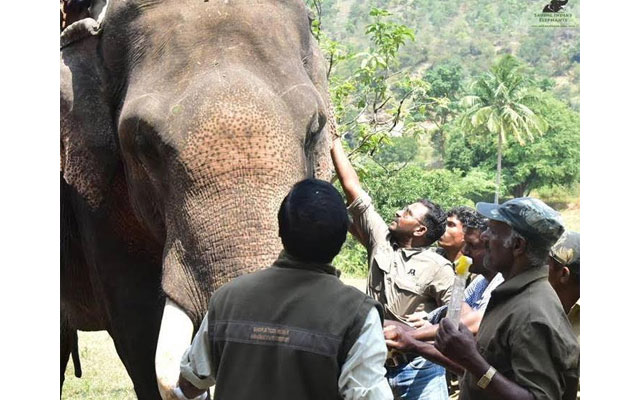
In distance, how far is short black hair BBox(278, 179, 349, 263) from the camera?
→ 9.21 ft

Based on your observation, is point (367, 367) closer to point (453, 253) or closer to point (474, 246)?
point (474, 246)

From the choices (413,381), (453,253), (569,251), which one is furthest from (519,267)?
(453,253)

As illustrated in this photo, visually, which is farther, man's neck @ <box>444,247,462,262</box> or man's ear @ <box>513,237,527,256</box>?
man's neck @ <box>444,247,462,262</box>

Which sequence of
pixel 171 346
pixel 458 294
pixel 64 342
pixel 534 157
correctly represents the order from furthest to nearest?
pixel 534 157 → pixel 64 342 → pixel 171 346 → pixel 458 294

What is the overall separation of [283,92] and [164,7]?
61cm

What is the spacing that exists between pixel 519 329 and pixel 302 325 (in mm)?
857

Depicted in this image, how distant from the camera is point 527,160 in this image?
2485 inches

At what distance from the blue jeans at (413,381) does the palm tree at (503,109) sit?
187ft

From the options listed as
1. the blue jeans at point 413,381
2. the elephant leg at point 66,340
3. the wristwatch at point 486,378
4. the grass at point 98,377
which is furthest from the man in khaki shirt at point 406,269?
the grass at point 98,377

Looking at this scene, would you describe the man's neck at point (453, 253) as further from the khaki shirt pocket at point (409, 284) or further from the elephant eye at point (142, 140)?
the elephant eye at point (142, 140)

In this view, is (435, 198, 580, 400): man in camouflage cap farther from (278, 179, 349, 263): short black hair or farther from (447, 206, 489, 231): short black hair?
(447, 206, 489, 231): short black hair

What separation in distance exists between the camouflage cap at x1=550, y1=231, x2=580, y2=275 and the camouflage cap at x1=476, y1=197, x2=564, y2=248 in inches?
10.6

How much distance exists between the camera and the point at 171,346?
3.75 metres

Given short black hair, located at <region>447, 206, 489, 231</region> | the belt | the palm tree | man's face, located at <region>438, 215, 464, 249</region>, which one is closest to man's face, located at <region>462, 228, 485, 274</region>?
short black hair, located at <region>447, 206, 489, 231</region>
